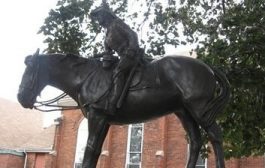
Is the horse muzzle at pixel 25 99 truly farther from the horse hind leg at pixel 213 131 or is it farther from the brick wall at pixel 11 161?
the brick wall at pixel 11 161

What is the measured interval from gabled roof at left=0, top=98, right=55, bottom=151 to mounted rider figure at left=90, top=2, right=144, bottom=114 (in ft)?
94.0

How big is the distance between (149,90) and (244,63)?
703cm

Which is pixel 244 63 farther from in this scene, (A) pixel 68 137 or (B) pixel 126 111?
(A) pixel 68 137

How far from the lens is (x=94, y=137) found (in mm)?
6027

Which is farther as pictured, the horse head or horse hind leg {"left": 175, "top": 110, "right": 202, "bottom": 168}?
the horse head

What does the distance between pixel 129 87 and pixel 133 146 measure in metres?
24.1

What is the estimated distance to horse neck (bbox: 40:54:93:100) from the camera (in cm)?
626

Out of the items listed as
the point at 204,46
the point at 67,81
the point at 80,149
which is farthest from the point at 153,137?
the point at 67,81

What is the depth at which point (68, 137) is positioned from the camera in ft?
106

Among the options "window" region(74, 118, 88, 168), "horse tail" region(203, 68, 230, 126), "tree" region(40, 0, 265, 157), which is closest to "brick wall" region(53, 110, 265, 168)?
"window" region(74, 118, 88, 168)

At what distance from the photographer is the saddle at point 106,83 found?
6.05 metres

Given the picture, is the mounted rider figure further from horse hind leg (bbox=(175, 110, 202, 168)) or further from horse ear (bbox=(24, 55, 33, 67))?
horse ear (bbox=(24, 55, 33, 67))

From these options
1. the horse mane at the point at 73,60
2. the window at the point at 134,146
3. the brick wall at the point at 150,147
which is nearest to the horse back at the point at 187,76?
the horse mane at the point at 73,60

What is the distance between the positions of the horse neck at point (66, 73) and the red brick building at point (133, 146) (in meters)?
19.0
